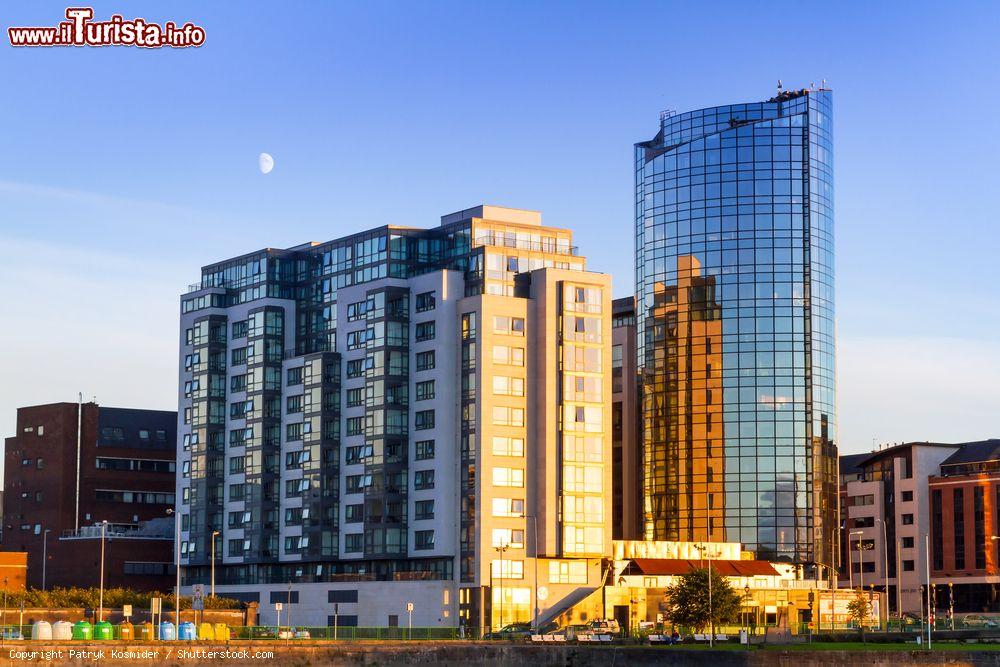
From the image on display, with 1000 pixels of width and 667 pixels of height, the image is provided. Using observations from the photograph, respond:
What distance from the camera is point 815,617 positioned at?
7092 inches

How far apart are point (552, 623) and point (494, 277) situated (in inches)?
1377

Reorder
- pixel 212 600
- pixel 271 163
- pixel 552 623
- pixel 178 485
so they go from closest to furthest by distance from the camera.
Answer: pixel 552 623 → pixel 212 600 → pixel 271 163 → pixel 178 485

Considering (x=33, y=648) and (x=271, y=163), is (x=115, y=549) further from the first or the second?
(x=33, y=648)

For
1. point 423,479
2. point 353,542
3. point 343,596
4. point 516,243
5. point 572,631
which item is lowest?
point 572,631

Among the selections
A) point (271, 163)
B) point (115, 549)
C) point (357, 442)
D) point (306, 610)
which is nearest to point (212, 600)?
point (306, 610)

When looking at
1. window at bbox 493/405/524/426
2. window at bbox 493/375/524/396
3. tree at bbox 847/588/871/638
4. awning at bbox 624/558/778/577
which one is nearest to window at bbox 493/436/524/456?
window at bbox 493/405/524/426

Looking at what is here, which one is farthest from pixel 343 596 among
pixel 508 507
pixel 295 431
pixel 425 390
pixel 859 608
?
pixel 859 608

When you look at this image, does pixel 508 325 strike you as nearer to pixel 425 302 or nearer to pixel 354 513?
pixel 425 302

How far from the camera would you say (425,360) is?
161500mm

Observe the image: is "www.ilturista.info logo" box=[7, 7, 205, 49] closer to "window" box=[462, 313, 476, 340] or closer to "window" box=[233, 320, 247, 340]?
"window" box=[462, 313, 476, 340]

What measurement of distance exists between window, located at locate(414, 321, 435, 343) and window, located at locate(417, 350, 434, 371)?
147 cm

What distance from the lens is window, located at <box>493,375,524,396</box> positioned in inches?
6186

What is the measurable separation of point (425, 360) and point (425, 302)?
238 inches

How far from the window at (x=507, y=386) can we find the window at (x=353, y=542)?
21.8 m
